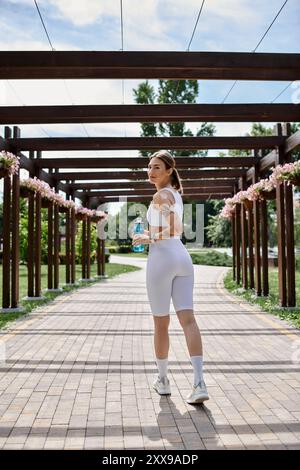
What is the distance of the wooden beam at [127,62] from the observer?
210 inches

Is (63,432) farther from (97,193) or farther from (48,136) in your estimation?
(97,193)

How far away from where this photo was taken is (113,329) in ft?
23.8

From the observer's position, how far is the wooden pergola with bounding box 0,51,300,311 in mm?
5434

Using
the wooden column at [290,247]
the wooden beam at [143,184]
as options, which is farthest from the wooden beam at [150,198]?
the wooden column at [290,247]

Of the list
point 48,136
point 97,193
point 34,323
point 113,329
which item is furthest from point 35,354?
point 97,193

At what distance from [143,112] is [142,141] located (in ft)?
7.13

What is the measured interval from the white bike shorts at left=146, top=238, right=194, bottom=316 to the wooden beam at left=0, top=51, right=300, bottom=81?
2.61m

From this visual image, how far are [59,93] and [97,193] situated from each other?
10.2m

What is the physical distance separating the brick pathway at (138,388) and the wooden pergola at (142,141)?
2362mm

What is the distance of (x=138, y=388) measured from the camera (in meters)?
4.12

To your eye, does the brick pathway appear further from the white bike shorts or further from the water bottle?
the water bottle

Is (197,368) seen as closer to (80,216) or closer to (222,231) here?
(80,216)

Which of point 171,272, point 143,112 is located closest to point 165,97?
point 143,112

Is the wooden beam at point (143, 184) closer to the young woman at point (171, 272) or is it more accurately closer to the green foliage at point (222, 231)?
the young woman at point (171, 272)
